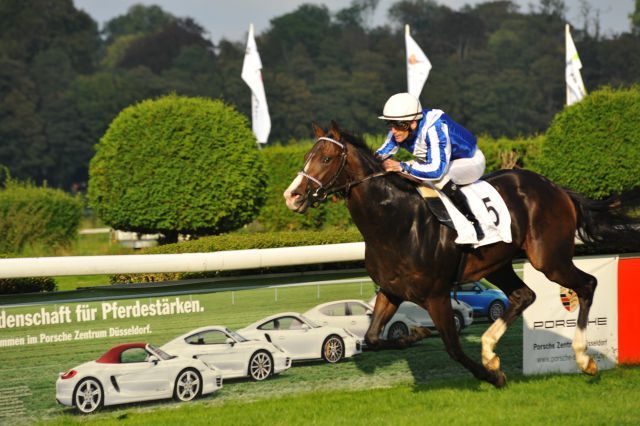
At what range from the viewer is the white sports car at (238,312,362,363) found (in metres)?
6.81

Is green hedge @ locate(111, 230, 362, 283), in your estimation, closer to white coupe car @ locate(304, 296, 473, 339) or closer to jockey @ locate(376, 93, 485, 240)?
white coupe car @ locate(304, 296, 473, 339)

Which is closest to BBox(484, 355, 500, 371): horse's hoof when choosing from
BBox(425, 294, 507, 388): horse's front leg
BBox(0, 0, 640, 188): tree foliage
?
BBox(425, 294, 507, 388): horse's front leg

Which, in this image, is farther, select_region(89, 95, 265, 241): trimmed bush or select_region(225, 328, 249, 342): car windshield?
select_region(89, 95, 265, 241): trimmed bush

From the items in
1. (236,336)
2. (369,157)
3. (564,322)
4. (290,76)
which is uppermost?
(290,76)

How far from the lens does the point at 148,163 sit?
1547cm

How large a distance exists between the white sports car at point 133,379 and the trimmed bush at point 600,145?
41.5ft

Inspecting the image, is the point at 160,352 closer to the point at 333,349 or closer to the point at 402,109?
the point at 333,349

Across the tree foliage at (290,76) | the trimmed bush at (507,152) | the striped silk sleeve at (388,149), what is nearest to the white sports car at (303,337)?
the striped silk sleeve at (388,149)

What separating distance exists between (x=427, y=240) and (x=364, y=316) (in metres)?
1.25

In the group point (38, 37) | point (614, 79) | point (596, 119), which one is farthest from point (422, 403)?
point (38, 37)

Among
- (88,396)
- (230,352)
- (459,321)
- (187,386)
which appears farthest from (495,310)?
(88,396)

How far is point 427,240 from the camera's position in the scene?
20.6 ft

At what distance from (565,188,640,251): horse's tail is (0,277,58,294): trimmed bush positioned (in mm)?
4011

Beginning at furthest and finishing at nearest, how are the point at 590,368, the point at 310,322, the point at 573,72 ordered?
the point at 573,72
the point at 310,322
the point at 590,368
